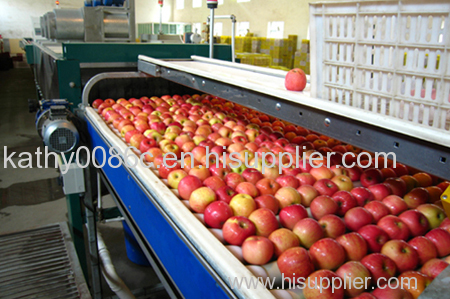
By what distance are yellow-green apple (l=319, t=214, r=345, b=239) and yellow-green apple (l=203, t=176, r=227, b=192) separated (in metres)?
0.52

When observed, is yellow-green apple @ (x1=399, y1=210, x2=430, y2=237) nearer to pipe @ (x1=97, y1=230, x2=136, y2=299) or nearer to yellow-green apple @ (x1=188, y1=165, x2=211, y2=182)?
yellow-green apple @ (x1=188, y1=165, x2=211, y2=182)

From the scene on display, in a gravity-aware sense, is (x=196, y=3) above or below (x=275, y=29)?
above

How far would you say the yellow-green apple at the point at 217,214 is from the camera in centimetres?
142

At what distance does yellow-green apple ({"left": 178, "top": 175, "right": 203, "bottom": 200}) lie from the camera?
163 cm

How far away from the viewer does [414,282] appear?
3.62 feet

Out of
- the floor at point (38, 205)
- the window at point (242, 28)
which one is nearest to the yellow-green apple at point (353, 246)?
the floor at point (38, 205)

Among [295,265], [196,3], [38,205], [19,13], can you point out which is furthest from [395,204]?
[19,13]

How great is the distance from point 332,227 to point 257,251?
360 mm

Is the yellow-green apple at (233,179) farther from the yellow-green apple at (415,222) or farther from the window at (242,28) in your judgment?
the window at (242,28)

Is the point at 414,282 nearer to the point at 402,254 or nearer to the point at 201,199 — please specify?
the point at 402,254

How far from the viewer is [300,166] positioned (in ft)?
6.26

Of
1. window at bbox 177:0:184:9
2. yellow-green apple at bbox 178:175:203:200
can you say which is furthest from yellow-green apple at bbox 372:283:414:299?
window at bbox 177:0:184:9

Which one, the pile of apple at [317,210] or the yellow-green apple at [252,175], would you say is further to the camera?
the yellow-green apple at [252,175]

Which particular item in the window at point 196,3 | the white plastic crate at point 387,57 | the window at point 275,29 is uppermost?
the window at point 196,3
